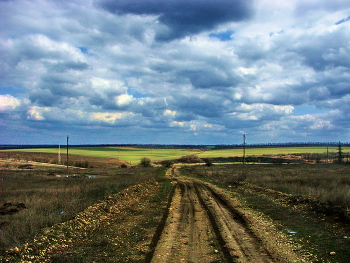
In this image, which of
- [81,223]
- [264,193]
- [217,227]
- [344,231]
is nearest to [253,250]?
[217,227]

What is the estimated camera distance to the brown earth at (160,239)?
6422mm

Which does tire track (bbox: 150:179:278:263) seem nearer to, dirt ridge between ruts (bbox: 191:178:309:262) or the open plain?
the open plain

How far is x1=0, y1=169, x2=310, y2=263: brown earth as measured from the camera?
642 cm

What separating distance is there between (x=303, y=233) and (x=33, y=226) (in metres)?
8.98

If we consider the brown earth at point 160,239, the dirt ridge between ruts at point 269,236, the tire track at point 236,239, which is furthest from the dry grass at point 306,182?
the tire track at point 236,239

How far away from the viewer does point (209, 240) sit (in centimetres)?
775

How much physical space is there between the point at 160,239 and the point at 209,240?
1.43 m

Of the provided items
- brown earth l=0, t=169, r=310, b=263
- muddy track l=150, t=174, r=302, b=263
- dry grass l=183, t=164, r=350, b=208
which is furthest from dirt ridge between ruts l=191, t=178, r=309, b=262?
dry grass l=183, t=164, r=350, b=208

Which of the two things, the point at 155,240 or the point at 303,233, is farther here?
the point at 303,233

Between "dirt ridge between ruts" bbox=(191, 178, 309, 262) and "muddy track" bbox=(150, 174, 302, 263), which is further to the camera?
"dirt ridge between ruts" bbox=(191, 178, 309, 262)

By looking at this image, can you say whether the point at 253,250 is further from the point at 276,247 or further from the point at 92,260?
the point at 92,260

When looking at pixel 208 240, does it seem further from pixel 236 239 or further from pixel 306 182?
pixel 306 182

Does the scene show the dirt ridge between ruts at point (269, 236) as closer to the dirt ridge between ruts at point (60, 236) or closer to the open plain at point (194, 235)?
the open plain at point (194, 235)

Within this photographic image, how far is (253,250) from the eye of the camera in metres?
6.83
